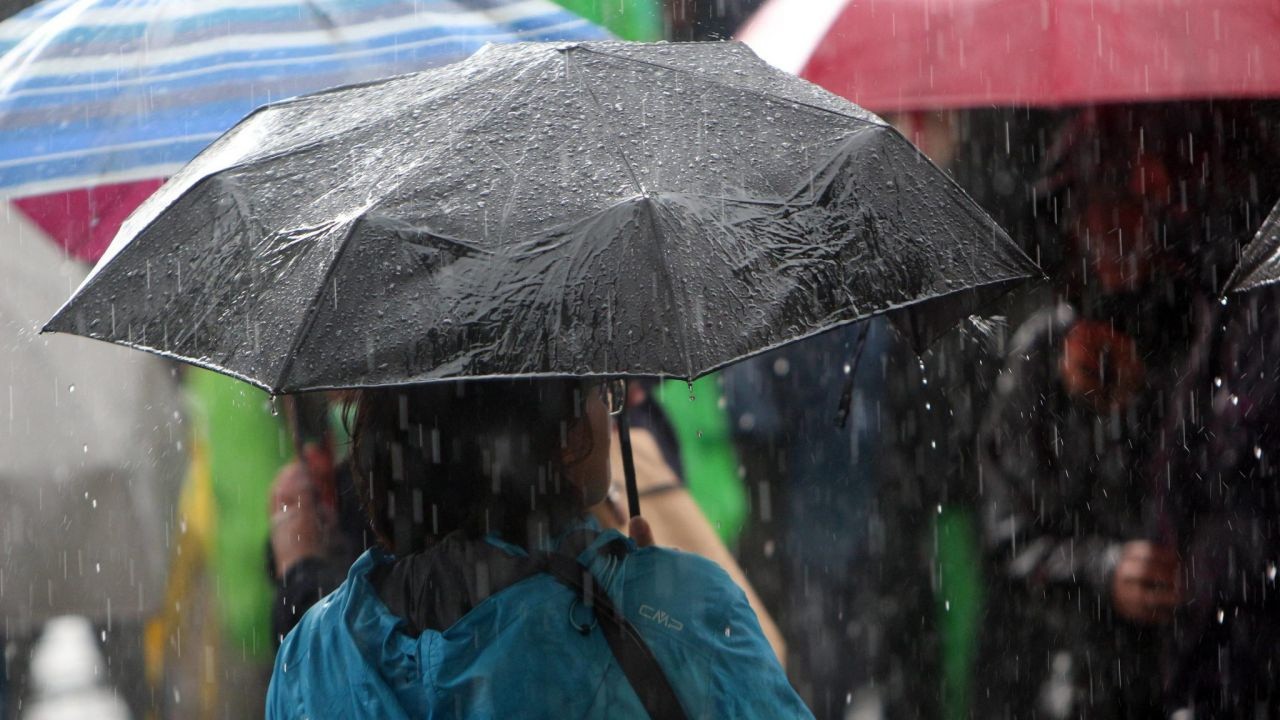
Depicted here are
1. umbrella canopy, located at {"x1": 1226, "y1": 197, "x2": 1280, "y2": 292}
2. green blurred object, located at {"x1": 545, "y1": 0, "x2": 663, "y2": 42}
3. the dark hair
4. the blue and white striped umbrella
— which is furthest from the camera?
green blurred object, located at {"x1": 545, "y1": 0, "x2": 663, "y2": 42}

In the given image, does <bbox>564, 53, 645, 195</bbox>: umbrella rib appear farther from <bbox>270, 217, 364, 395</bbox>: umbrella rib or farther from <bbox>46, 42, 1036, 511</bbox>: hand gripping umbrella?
<bbox>270, 217, 364, 395</bbox>: umbrella rib

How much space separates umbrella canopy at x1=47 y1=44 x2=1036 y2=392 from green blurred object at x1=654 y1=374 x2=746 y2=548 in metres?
2.41

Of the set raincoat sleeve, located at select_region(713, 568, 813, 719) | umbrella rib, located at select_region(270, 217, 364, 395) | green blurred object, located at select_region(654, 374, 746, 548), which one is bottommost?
green blurred object, located at select_region(654, 374, 746, 548)

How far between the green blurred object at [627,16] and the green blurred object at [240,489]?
94.1 inches

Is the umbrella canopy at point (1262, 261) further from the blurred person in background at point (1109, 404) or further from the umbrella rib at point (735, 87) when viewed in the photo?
the blurred person in background at point (1109, 404)

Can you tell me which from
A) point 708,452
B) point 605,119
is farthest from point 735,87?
point 708,452

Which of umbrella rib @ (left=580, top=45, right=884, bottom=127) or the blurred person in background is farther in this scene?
the blurred person in background

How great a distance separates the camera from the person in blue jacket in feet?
5.96

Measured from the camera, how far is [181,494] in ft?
14.6

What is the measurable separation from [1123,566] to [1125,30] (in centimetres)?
131

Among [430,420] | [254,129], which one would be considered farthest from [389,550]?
[254,129]

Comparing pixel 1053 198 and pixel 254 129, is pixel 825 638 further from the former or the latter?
pixel 254 129

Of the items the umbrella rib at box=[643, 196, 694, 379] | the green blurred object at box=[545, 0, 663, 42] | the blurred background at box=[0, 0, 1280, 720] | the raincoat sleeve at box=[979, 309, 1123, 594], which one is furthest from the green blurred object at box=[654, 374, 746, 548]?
the umbrella rib at box=[643, 196, 694, 379]

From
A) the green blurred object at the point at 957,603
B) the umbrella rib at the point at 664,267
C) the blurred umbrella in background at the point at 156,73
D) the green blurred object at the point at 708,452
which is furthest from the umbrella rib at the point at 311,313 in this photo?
the green blurred object at the point at 708,452
